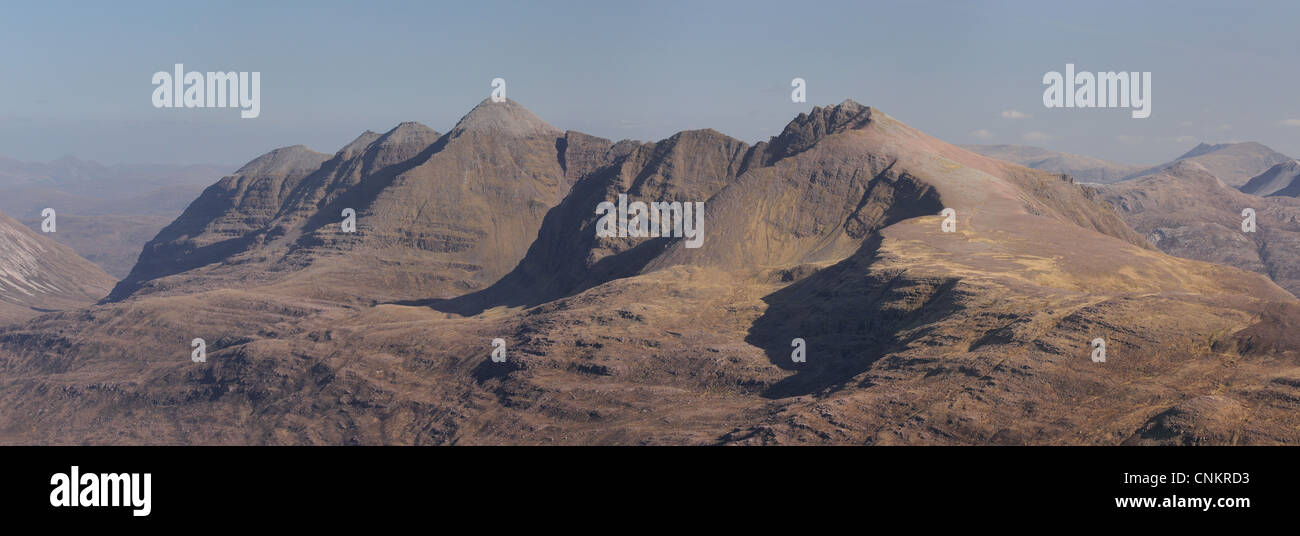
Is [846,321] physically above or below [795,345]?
above

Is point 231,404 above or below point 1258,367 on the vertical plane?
below

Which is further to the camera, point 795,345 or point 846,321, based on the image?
point 795,345

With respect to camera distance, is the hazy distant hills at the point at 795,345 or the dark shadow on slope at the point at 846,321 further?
the dark shadow on slope at the point at 846,321

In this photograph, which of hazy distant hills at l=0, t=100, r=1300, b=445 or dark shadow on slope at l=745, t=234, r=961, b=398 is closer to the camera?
hazy distant hills at l=0, t=100, r=1300, b=445

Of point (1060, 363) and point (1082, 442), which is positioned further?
point (1060, 363)
